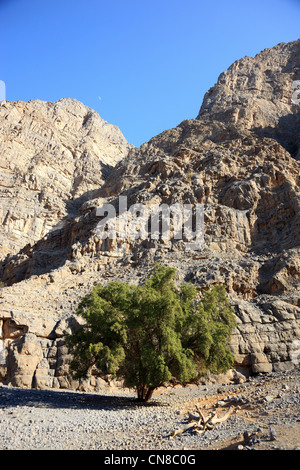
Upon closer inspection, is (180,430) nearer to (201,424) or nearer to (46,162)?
(201,424)

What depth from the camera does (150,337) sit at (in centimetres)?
1530

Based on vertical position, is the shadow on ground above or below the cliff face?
below

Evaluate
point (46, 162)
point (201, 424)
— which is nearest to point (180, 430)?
point (201, 424)

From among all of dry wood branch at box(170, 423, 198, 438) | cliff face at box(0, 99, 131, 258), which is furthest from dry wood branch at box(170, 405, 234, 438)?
cliff face at box(0, 99, 131, 258)

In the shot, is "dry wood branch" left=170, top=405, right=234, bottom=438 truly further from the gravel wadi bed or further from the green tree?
the green tree

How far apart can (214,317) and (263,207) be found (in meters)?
29.1

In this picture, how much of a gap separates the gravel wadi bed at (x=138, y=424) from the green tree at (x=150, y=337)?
1.59 metres

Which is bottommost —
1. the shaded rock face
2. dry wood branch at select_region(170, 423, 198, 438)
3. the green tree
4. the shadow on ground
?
the shadow on ground

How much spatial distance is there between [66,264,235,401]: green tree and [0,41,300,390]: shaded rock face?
777cm

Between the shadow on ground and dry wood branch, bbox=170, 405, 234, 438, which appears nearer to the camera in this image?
dry wood branch, bbox=170, 405, 234, 438

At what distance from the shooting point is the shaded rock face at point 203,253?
2436cm

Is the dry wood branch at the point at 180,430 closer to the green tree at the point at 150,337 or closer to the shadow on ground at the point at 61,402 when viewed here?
the green tree at the point at 150,337

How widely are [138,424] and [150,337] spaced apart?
427 centimetres

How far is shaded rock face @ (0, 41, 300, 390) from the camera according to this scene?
79.9 feet
